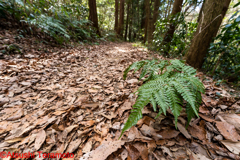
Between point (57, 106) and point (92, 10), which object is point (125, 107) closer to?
point (57, 106)

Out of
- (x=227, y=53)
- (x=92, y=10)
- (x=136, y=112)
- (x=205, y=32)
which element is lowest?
(x=136, y=112)

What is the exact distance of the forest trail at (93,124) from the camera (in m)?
1.02

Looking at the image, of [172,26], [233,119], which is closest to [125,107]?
[233,119]

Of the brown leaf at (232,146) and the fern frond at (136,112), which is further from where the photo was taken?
the brown leaf at (232,146)

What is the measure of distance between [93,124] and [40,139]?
0.59 meters

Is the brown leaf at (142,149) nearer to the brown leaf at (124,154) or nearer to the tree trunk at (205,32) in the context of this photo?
the brown leaf at (124,154)

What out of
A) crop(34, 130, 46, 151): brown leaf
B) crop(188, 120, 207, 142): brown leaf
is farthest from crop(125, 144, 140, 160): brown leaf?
crop(34, 130, 46, 151): brown leaf

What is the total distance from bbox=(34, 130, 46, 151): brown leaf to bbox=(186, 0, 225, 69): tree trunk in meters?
3.55

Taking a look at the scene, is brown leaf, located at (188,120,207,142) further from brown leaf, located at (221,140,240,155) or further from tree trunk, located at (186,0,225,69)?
tree trunk, located at (186,0,225,69)

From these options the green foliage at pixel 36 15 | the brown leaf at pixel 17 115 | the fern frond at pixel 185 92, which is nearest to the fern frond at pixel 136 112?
the fern frond at pixel 185 92

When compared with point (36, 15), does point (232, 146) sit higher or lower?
lower

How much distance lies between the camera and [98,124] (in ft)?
4.43

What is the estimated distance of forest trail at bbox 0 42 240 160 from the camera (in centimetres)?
102

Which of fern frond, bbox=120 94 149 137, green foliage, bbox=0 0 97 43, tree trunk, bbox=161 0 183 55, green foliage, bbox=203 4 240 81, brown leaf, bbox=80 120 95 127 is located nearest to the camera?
fern frond, bbox=120 94 149 137
